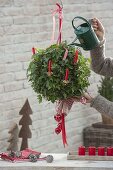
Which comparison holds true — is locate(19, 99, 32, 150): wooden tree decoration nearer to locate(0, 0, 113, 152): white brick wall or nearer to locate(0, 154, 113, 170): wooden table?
locate(0, 0, 113, 152): white brick wall

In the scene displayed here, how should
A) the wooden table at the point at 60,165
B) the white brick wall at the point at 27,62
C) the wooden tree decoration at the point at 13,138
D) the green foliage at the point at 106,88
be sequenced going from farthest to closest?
the green foliage at the point at 106,88, the white brick wall at the point at 27,62, the wooden tree decoration at the point at 13,138, the wooden table at the point at 60,165

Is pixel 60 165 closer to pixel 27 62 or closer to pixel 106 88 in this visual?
pixel 27 62

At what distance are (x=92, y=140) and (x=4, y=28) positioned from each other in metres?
1.79

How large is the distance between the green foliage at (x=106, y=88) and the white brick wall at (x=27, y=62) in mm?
121

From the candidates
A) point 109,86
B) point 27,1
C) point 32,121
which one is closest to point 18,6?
point 27,1

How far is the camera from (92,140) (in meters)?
6.44

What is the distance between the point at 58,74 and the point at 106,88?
3275 mm

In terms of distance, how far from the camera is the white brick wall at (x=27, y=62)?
211 inches

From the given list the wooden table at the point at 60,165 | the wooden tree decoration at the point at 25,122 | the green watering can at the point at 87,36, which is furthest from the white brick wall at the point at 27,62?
the green watering can at the point at 87,36

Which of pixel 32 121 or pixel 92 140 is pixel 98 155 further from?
pixel 92 140

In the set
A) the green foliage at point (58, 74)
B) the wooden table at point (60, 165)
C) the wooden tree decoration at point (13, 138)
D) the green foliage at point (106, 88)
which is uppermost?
the green foliage at point (106, 88)

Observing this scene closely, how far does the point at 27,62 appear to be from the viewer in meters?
5.64

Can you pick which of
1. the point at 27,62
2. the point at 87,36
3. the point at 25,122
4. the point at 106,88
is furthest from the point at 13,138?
the point at 87,36

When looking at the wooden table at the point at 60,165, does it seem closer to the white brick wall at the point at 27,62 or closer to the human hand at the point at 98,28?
the human hand at the point at 98,28
